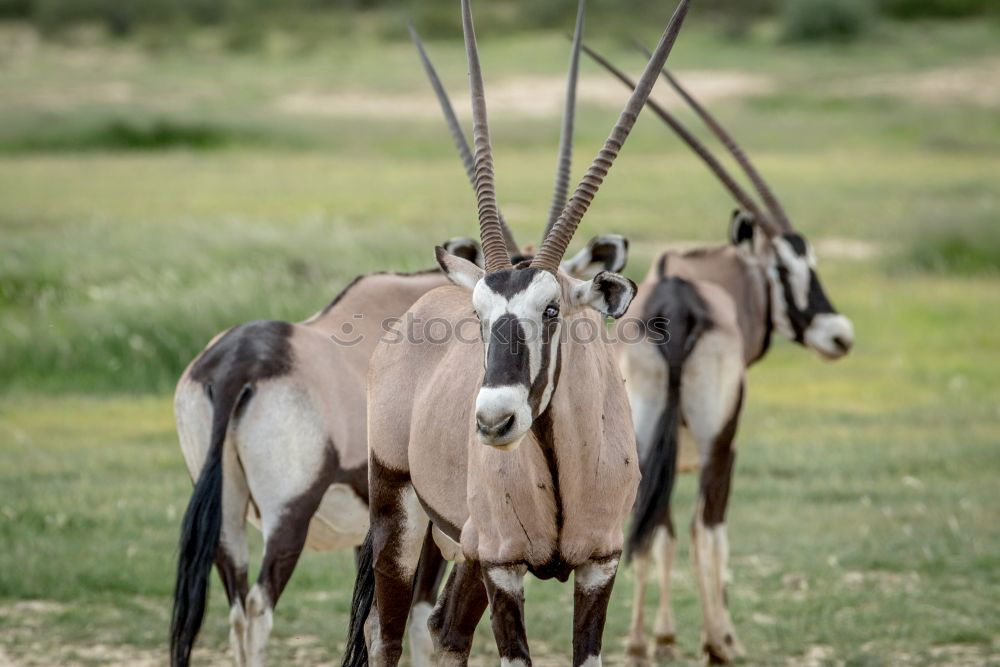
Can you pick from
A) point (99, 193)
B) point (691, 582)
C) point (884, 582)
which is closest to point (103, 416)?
point (691, 582)

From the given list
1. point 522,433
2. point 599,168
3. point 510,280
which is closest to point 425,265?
point 599,168

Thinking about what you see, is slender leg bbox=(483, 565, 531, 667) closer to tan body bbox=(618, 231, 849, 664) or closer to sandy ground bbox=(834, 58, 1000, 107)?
tan body bbox=(618, 231, 849, 664)

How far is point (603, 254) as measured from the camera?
5.53m

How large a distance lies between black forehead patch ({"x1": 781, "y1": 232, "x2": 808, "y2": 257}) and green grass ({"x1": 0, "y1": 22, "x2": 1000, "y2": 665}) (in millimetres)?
1974

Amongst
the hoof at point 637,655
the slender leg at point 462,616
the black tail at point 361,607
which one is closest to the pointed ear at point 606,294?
the slender leg at point 462,616

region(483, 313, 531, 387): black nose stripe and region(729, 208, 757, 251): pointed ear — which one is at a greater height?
region(729, 208, 757, 251): pointed ear

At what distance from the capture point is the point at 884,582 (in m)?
8.98

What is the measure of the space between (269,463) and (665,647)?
8.71 feet

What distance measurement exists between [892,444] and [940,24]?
188ft

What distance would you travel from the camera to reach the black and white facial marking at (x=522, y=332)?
455cm

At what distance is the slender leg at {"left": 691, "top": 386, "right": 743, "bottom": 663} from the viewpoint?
306 inches

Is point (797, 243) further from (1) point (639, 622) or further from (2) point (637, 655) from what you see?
(2) point (637, 655)

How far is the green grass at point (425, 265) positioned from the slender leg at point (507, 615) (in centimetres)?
273

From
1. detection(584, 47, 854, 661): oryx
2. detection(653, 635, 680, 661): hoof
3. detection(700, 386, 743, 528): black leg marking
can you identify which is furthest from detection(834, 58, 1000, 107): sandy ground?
detection(653, 635, 680, 661): hoof
